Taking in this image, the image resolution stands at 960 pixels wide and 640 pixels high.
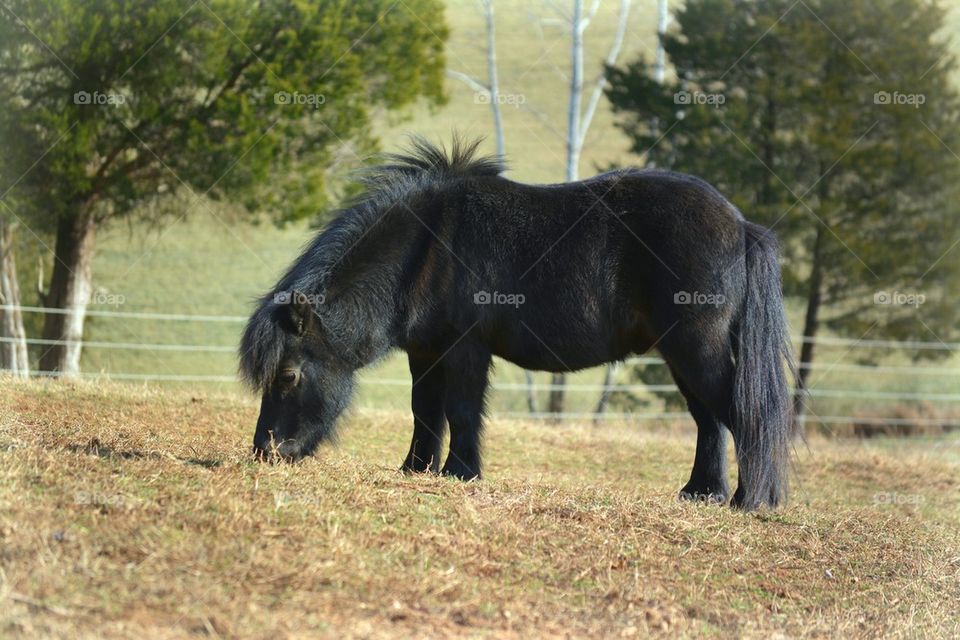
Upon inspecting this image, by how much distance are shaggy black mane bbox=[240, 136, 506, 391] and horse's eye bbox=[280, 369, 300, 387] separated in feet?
0.29

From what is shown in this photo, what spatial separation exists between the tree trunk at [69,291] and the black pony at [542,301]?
428 inches

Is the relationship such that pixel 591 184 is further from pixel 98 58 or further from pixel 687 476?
pixel 98 58

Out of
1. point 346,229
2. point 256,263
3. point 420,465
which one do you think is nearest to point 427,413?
point 420,465

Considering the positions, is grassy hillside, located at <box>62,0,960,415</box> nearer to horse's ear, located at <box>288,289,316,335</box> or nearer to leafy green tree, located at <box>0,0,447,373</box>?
leafy green tree, located at <box>0,0,447,373</box>

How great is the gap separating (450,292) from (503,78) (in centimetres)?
3680

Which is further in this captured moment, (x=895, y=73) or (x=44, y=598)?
(x=895, y=73)

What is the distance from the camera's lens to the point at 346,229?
750 centimetres

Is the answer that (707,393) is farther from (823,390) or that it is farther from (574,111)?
(823,390)

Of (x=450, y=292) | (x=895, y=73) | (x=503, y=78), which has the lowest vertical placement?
(x=450, y=292)

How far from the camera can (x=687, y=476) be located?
1043 cm

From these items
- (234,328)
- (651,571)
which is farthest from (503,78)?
(651,571)

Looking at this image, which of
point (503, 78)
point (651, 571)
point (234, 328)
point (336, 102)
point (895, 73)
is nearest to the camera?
point (651, 571)

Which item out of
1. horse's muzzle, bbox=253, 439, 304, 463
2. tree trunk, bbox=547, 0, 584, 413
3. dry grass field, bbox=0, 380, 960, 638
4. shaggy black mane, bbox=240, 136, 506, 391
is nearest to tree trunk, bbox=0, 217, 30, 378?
dry grass field, bbox=0, 380, 960, 638

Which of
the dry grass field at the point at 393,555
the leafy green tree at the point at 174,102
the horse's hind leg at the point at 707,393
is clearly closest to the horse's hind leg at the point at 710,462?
the horse's hind leg at the point at 707,393
